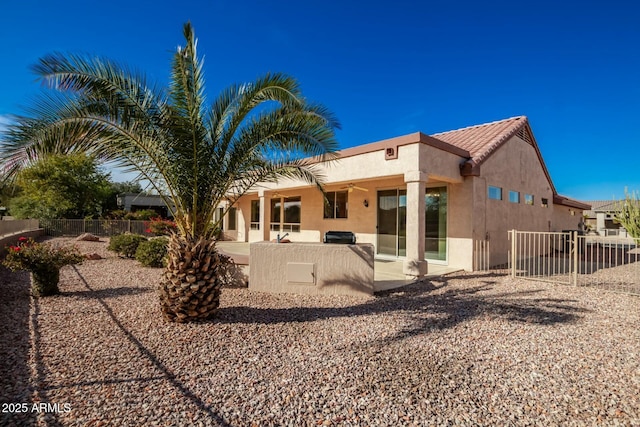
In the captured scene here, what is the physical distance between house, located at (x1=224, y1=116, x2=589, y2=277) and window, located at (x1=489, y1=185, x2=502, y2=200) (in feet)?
0.13

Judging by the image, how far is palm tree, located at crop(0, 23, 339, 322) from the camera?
4566 millimetres

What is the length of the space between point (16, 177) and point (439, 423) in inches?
240

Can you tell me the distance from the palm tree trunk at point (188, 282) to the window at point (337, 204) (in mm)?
9363

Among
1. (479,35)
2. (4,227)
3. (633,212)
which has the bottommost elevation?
(4,227)

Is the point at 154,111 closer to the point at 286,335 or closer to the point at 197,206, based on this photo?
the point at 197,206

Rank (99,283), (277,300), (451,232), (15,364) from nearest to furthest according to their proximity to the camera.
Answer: (15,364) < (277,300) < (99,283) < (451,232)

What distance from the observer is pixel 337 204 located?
14.8m

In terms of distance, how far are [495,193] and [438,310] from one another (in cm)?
773

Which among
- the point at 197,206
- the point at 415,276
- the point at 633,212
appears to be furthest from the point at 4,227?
the point at 633,212

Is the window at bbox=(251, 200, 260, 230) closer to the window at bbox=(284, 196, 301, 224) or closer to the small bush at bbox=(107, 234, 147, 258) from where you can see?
the window at bbox=(284, 196, 301, 224)

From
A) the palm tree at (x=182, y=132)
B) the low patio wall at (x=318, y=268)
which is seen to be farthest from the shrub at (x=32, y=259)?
the low patio wall at (x=318, y=268)

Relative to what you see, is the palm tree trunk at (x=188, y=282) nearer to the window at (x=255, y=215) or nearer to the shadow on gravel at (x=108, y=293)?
the shadow on gravel at (x=108, y=293)

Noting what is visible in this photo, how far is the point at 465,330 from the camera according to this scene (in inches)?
207

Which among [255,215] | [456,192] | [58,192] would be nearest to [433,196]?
[456,192]
